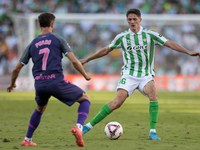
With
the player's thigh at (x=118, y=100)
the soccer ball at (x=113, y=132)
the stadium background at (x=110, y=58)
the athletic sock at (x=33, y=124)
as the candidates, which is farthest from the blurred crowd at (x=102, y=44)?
the athletic sock at (x=33, y=124)

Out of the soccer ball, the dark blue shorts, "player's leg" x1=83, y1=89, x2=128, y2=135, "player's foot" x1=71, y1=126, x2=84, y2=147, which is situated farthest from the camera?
"player's leg" x1=83, y1=89, x2=128, y2=135

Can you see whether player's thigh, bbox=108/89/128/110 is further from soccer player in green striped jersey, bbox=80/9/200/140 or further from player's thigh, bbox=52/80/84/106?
player's thigh, bbox=52/80/84/106

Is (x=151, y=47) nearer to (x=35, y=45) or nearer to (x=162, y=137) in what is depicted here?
(x=162, y=137)

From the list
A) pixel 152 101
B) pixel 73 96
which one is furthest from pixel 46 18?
pixel 152 101

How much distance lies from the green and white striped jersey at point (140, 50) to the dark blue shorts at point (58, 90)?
64.3 inches

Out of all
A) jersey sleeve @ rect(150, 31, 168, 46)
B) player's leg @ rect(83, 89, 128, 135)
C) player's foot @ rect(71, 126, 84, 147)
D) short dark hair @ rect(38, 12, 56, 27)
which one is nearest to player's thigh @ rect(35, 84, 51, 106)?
player's foot @ rect(71, 126, 84, 147)

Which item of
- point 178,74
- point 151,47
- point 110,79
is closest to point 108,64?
point 110,79

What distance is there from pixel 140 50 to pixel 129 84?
0.62m

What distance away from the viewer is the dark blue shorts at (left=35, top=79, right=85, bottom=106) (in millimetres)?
5215

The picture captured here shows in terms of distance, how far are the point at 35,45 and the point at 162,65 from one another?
18842 mm

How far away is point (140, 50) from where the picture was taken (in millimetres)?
6715

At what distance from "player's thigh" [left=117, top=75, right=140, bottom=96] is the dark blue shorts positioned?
53.0 inches

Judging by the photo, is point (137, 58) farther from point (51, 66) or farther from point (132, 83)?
point (51, 66)

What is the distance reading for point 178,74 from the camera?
23.5 meters
